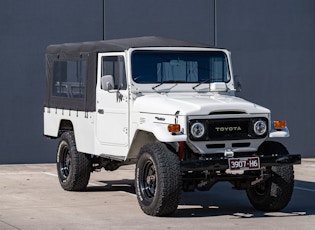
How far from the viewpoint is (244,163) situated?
11.2 metres

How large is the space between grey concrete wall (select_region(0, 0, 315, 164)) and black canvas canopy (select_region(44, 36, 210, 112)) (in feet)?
11.4

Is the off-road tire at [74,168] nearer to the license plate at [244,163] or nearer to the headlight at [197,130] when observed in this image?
the headlight at [197,130]

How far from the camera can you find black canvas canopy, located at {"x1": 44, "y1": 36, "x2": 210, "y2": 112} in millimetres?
12883

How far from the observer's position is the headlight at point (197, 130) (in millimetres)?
11164

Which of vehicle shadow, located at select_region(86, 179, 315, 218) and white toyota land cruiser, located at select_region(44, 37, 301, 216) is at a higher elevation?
white toyota land cruiser, located at select_region(44, 37, 301, 216)

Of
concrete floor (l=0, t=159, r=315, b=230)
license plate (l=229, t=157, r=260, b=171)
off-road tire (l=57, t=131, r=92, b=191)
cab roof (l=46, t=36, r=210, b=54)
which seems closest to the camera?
concrete floor (l=0, t=159, r=315, b=230)

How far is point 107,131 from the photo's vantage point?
42.3 ft

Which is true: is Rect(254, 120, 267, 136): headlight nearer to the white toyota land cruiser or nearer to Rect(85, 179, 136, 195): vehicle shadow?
the white toyota land cruiser

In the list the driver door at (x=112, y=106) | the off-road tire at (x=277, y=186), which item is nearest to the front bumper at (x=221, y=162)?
the off-road tire at (x=277, y=186)

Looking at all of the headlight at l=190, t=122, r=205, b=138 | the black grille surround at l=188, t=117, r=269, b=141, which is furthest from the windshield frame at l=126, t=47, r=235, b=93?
the headlight at l=190, t=122, r=205, b=138

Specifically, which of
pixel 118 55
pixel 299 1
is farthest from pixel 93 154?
pixel 299 1

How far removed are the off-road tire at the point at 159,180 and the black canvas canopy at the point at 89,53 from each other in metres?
1.92

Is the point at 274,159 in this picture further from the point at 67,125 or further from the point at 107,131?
the point at 67,125

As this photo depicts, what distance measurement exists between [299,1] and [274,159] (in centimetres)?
992
